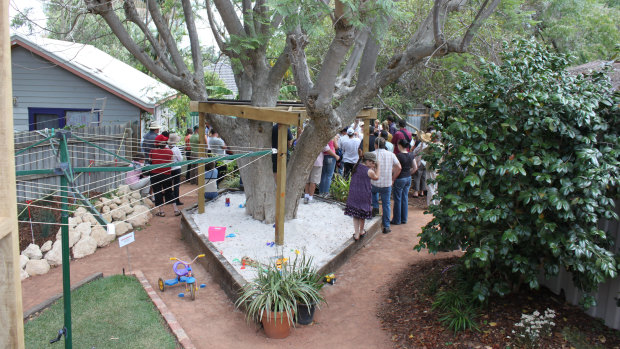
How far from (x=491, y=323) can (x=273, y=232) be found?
4490 millimetres

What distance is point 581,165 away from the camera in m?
4.67

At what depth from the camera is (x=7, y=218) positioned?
2135 millimetres

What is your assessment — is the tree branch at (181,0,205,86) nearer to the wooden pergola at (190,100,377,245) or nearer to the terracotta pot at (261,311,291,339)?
the wooden pergola at (190,100,377,245)

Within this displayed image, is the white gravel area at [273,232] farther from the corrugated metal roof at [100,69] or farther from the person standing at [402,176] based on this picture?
the corrugated metal roof at [100,69]

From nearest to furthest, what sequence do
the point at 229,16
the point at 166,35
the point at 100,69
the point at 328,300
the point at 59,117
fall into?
the point at 328,300
the point at 229,16
the point at 166,35
the point at 59,117
the point at 100,69

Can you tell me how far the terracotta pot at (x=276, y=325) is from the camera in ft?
18.0

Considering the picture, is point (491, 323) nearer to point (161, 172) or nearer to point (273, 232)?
point (273, 232)

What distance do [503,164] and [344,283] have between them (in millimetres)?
3189

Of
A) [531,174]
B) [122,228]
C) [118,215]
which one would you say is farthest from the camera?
[118,215]

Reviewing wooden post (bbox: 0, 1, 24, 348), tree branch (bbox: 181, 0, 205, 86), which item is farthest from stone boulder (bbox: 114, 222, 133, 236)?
wooden post (bbox: 0, 1, 24, 348)

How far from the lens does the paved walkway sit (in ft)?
18.5

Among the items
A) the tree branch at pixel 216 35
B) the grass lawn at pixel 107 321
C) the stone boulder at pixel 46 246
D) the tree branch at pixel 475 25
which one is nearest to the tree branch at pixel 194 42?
the tree branch at pixel 216 35

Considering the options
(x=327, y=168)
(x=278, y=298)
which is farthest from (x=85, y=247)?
(x=327, y=168)

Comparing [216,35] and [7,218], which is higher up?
[216,35]
